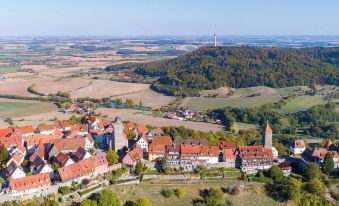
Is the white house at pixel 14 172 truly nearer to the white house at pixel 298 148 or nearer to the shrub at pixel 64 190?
the shrub at pixel 64 190

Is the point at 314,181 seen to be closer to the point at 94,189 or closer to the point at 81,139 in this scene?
the point at 94,189

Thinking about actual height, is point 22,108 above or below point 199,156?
below

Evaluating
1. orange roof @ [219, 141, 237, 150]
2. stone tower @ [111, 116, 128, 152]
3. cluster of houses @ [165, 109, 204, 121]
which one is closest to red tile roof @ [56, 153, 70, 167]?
stone tower @ [111, 116, 128, 152]

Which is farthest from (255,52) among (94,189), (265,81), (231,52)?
(94,189)

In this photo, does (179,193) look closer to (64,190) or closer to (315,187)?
(64,190)

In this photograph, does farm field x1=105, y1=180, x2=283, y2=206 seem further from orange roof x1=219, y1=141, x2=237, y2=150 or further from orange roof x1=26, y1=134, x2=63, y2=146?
orange roof x1=26, y1=134, x2=63, y2=146

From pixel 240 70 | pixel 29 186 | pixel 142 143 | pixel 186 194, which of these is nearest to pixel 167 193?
pixel 186 194
